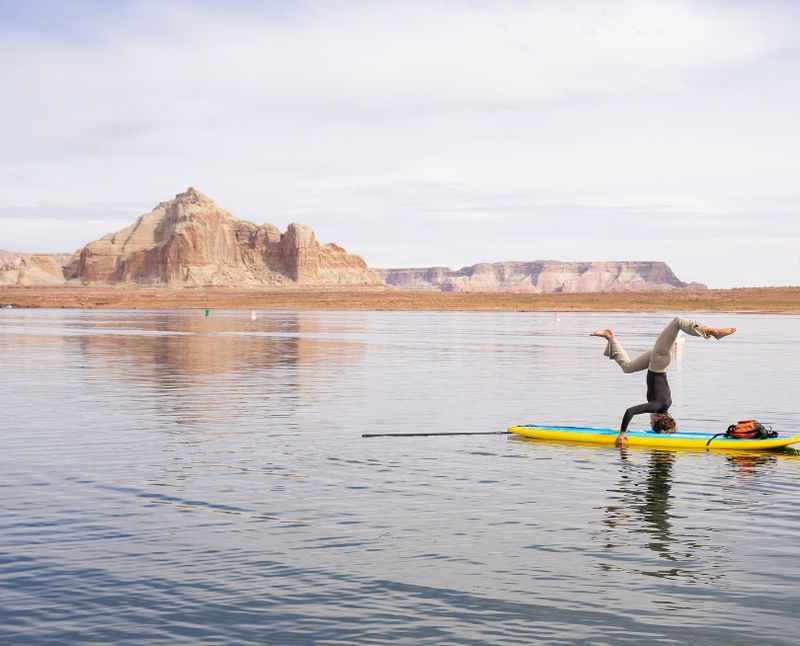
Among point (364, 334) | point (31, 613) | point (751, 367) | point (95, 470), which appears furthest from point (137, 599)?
point (364, 334)

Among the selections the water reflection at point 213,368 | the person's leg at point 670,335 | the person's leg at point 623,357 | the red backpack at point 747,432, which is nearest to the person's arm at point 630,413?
the person's leg at point 670,335

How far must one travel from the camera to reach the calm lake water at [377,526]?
33.4 ft

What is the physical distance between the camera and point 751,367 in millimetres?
45500

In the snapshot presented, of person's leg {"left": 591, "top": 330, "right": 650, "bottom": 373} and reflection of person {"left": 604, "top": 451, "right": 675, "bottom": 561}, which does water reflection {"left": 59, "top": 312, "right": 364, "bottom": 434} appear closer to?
person's leg {"left": 591, "top": 330, "right": 650, "bottom": 373}

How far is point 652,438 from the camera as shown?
2192 centimetres

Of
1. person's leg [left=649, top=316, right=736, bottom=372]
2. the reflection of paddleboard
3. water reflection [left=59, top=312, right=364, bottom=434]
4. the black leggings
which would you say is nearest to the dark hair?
the black leggings

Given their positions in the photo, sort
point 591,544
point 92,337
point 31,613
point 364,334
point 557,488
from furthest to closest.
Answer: point 364,334 < point 92,337 < point 557,488 < point 591,544 < point 31,613

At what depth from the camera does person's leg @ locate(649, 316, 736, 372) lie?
2169 centimetres

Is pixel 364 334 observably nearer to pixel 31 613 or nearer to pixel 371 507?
pixel 371 507

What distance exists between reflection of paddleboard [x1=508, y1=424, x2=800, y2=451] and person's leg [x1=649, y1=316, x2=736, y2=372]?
148 cm

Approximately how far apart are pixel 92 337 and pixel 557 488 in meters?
58.9

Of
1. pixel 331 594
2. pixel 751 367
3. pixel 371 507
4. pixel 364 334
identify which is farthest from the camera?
pixel 364 334

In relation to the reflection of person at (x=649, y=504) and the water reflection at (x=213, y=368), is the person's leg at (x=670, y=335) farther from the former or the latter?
the water reflection at (x=213, y=368)

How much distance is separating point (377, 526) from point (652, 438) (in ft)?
31.4
